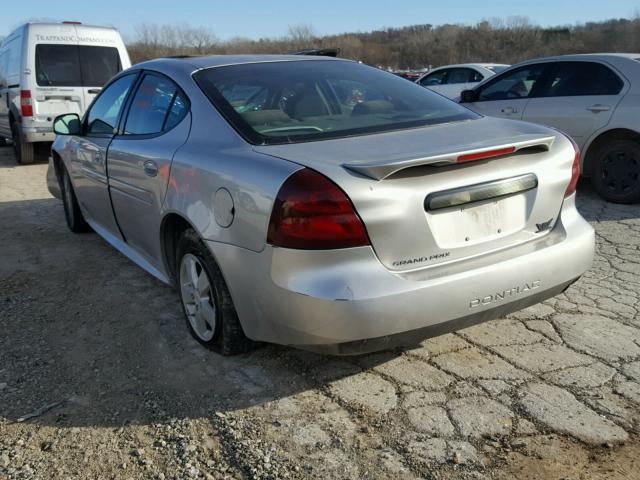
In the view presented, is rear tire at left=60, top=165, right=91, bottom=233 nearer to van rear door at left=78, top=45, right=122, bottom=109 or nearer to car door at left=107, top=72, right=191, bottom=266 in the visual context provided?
car door at left=107, top=72, right=191, bottom=266

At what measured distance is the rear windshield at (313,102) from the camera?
2.88 m

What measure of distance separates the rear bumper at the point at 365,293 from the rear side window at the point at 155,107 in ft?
3.39

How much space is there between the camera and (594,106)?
20.7ft

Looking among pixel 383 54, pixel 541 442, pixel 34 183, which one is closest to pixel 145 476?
pixel 541 442

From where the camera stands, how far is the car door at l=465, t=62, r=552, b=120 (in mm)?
7043

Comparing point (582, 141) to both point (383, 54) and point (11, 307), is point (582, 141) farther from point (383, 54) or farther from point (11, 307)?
point (383, 54)

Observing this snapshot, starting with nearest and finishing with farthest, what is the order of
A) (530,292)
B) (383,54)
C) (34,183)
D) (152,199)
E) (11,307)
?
(530,292), (152,199), (11,307), (34,183), (383,54)

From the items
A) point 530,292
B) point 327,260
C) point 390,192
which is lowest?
point 530,292

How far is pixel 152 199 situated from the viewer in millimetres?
3355

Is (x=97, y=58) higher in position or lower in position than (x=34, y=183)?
higher

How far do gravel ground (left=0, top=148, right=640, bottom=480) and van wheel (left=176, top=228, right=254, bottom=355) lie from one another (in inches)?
4.5

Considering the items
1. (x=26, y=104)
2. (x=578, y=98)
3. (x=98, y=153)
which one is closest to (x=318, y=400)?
(x=98, y=153)

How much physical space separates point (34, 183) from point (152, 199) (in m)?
6.14

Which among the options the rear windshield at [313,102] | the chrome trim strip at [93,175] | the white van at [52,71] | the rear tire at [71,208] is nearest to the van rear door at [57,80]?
the white van at [52,71]
